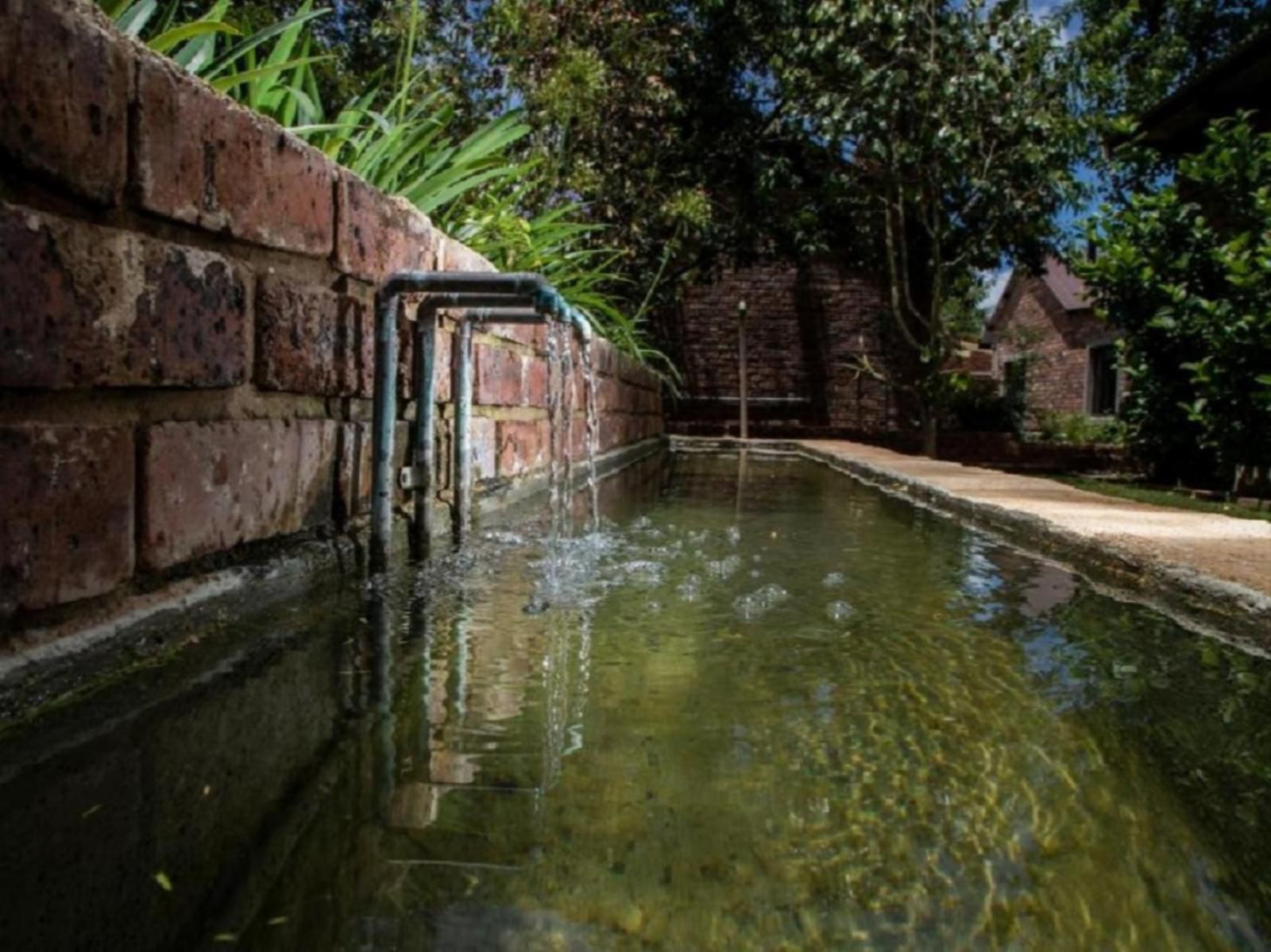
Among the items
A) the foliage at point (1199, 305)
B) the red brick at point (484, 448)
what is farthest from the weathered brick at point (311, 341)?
the foliage at point (1199, 305)

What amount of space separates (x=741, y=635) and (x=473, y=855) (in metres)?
1.00

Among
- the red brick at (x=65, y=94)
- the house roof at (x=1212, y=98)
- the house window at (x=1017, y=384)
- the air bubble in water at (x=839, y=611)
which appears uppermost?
the house roof at (x=1212, y=98)

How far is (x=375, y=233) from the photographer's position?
2.36 metres

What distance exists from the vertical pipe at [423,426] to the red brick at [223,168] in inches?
19.2

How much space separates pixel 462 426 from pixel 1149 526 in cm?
199

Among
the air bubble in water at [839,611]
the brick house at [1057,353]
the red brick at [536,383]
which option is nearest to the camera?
the air bubble in water at [839,611]

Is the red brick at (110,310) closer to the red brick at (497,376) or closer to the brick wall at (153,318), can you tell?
the brick wall at (153,318)

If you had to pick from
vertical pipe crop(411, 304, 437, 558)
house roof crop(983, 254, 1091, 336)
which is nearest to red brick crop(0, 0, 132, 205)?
vertical pipe crop(411, 304, 437, 558)

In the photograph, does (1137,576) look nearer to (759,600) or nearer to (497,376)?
(759,600)

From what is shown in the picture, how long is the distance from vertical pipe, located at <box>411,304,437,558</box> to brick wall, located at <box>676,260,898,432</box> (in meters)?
13.7

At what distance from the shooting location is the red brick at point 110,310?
1.18 meters

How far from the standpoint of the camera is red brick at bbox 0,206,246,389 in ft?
3.87

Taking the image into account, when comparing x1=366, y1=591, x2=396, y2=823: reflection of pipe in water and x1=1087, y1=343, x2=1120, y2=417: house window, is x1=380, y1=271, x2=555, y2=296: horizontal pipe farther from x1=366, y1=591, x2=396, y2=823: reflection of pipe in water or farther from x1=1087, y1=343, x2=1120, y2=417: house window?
x1=1087, y1=343, x2=1120, y2=417: house window

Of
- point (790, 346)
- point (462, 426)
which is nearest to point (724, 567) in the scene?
point (462, 426)
